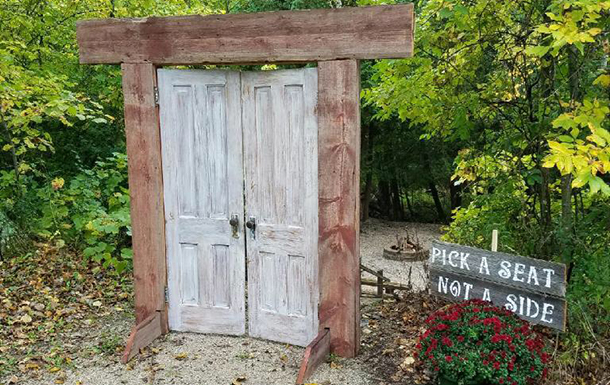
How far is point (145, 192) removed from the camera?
4.84m

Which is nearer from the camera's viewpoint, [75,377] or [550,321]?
[550,321]

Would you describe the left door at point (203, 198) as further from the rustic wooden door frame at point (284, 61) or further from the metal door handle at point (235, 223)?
the rustic wooden door frame at point (284, 61)

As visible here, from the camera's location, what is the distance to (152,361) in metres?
4.55

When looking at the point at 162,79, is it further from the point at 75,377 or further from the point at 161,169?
the point at 75,377

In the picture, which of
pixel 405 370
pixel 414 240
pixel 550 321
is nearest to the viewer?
pixel 550 321

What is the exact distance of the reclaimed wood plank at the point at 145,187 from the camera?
4.70 m

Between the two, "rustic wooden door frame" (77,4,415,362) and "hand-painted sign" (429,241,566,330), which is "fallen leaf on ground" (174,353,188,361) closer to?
"rustic wooden door frame" (77,4,415,362)

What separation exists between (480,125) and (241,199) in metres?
3.46

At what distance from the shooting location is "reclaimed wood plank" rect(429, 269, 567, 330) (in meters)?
3.49

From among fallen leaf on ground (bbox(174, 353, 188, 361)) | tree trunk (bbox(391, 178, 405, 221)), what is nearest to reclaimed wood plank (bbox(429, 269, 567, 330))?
fallen leaf on ground (bbox(174, 353, 188, 361))

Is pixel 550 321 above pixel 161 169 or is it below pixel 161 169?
below

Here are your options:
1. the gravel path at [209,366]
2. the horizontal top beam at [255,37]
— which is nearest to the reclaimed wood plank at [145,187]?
the horizontal top beam at [255,37]

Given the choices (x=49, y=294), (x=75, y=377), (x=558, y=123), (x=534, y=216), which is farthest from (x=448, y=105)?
(x=49, y=294)

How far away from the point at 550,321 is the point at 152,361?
319 centimetres
